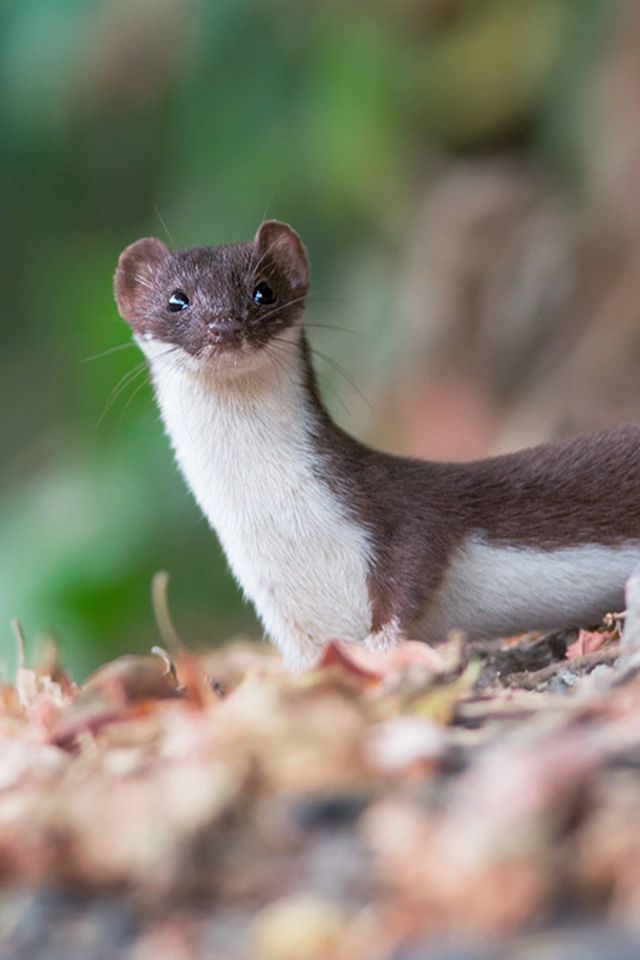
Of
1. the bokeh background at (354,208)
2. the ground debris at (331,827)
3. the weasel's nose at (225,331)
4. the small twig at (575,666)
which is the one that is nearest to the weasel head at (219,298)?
the weasel's nose at (225,331)

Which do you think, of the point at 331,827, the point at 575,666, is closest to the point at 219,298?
the point at 575,666

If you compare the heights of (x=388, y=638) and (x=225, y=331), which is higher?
(x=225, y=331)

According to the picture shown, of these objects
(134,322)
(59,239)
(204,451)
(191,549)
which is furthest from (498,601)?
(59,239)

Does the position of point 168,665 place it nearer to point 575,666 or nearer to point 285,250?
point 575,666

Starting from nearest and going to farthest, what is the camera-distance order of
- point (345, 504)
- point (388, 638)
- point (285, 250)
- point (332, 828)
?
point (332, 828) < point (388, 638) < point (345, 504) < point (285, 250)

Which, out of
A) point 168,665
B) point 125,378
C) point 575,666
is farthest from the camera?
point 125,378

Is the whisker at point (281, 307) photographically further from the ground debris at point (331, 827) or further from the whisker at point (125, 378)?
the ground debris at point (331, 827)

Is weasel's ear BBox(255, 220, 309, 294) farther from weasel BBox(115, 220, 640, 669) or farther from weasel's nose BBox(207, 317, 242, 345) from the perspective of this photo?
weasel's nose BBox(207, 317, 242, 345)
